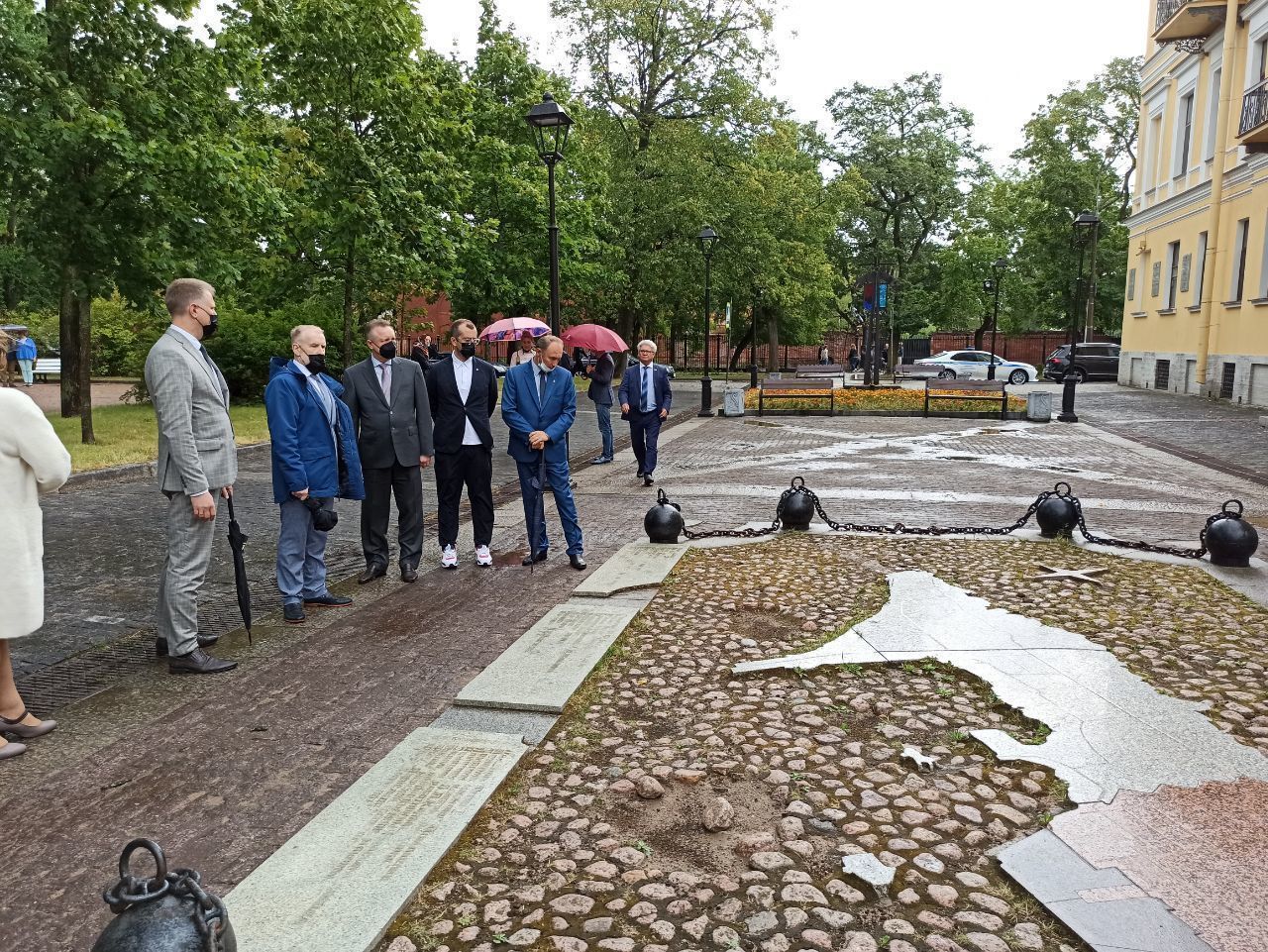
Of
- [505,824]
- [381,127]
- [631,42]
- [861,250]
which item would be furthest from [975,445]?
[861,250]

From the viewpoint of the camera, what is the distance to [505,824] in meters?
3.44

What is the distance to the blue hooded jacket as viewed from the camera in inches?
239

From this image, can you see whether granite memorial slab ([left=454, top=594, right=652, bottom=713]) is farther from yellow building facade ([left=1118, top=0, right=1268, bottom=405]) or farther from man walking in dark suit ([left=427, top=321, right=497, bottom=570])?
yellow building facade ([left=1118, top=0, right=1268, bottom=405])

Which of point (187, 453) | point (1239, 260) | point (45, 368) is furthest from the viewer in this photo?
point (45, 368)

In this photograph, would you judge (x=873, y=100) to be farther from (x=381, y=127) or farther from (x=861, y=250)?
(x=381, y=127)

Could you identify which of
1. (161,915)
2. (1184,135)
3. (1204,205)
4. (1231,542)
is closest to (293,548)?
(161,915)

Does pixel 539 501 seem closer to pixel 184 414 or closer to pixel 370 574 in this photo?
pixel 370 574

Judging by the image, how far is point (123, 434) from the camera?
52.6 ft

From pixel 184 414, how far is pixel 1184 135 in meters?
31.5

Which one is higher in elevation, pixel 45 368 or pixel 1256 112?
pixel 1256 112

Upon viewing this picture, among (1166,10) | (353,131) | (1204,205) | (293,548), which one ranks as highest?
(1166,10)

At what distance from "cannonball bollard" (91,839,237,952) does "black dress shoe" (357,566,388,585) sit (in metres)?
5.06

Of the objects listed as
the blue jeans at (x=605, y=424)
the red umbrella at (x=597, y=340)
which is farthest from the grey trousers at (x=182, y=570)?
the red umbrella at (x=597, y=340)

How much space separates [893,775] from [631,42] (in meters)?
33.7
